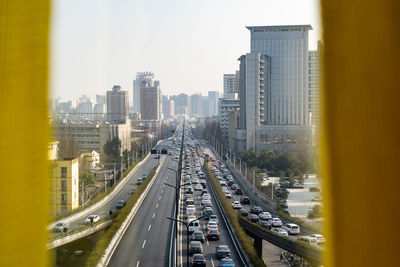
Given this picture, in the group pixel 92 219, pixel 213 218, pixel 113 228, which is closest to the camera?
pixel 92 219

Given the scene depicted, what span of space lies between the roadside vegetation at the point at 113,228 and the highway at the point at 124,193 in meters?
0.08

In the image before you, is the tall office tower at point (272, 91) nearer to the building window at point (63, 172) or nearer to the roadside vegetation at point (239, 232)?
the roadside vegetation at point (239, 232)

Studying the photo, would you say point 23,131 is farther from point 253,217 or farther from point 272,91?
point 272,91

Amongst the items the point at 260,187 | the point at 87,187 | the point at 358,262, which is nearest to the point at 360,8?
the point at 358,262

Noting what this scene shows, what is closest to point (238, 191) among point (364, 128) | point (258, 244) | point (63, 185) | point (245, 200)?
point (245, 200)

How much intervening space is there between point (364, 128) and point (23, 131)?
0.47 m

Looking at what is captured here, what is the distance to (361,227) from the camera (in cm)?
50

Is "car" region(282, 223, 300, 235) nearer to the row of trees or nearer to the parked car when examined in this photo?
the parked car

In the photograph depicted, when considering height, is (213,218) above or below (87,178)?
below

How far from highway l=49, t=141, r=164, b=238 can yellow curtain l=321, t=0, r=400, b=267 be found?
1.99ft

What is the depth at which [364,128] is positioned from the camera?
50 cm

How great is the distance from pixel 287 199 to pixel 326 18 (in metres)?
4.57

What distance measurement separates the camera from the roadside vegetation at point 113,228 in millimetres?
2258

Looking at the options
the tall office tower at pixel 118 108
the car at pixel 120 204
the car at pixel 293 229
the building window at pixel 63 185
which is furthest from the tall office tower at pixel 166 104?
the building window at pixel 63 185
